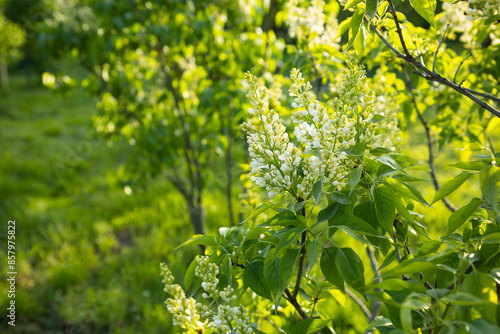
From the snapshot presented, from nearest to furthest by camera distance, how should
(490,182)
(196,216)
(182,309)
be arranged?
(490,182) → (182,309) → (196,216)

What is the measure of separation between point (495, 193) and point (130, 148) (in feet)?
23.8

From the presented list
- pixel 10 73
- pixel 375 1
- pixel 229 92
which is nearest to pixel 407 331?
pixel 375 1

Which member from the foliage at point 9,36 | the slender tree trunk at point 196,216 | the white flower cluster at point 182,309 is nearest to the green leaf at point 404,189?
the white flower cluster at point 182,309

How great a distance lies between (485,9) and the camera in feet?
4.20

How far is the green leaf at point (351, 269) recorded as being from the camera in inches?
33.9

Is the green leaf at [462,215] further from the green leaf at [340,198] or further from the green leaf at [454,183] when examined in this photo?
the green leaf at [340,198]

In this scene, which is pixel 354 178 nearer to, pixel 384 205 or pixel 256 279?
pixel 384 205

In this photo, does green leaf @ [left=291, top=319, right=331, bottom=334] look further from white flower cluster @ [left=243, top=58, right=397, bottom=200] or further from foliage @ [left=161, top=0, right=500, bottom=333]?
white flower cluster @ [left=243, top=58, right=397, bottom=200]

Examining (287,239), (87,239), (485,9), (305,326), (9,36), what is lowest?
(87,239)

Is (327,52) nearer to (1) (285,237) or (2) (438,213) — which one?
(1) (285,237)

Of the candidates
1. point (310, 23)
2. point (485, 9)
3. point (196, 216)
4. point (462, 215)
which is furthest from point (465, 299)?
point (196, 216)

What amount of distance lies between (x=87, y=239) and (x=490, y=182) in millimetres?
4401

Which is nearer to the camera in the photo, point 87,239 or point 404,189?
point 404,189

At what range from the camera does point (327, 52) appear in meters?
1.96
